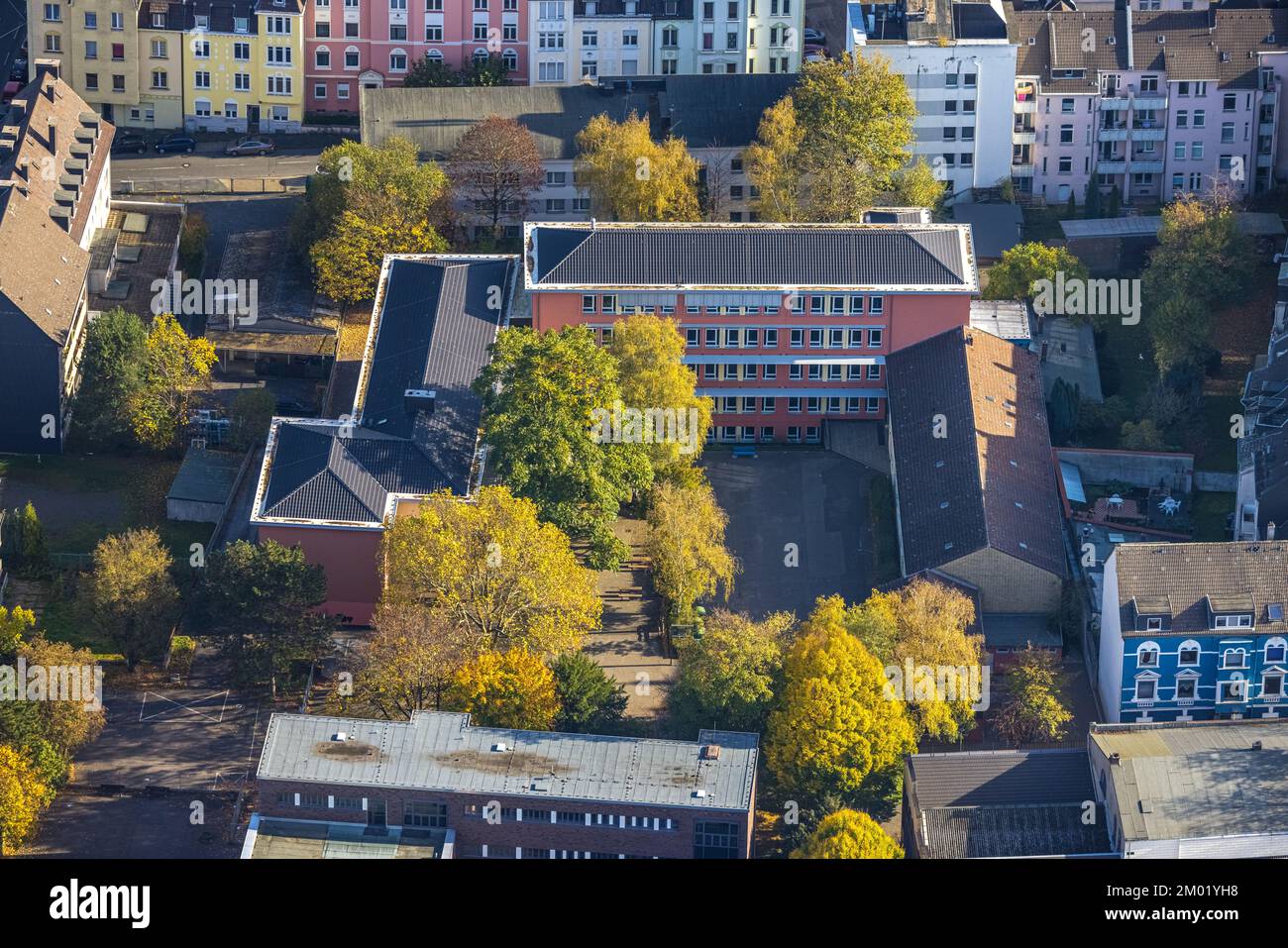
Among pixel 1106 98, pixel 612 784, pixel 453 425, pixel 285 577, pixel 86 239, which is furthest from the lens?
pixel 1106 98

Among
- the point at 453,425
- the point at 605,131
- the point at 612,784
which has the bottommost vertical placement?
the point at 612,784

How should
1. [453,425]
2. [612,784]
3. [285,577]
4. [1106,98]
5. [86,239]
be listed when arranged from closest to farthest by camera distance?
[612,784] < [285,577] < [453,425] < [86,239] < [1106,98]

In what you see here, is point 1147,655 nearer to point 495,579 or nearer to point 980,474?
point 980,474

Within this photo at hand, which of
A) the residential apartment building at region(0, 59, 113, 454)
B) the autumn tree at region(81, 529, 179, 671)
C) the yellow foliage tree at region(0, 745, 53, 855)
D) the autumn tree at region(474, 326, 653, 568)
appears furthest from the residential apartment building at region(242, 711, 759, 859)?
the residential apartment building at region(0, 59, 113, 454)

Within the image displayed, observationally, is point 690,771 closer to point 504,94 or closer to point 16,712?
point 16,712

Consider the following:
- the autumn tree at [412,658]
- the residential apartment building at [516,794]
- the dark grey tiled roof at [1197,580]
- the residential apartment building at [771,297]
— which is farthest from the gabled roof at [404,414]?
the dark grey tiled roof at [1197,580]

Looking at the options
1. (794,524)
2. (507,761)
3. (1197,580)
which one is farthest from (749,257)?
(507,761)

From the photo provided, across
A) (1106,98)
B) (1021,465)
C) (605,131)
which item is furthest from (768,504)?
(1106,98)

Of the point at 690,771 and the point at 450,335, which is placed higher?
the point at 450,335
